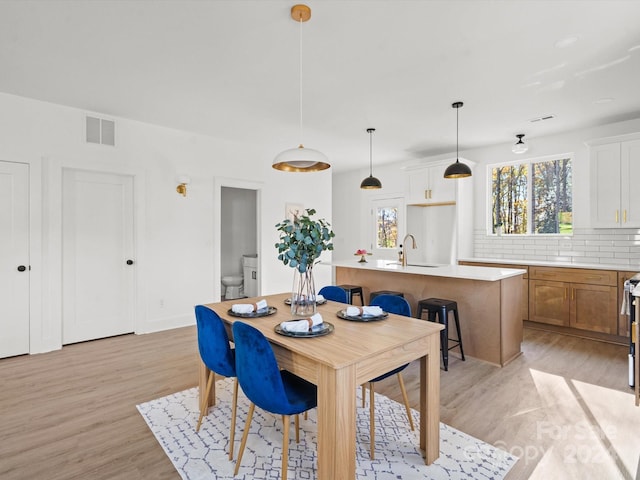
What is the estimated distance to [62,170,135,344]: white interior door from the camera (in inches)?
162

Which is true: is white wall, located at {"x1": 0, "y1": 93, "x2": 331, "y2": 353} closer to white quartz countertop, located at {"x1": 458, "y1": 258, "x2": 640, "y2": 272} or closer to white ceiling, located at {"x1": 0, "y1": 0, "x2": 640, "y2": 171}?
white ceiling, located at {"x1": 0, "y1": 0, "x2": 640, "y2": 171}

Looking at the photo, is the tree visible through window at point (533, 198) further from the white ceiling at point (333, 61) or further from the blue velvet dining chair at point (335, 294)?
the blue velvet dining chair at point (335, 294)

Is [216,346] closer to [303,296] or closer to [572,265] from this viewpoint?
[303,296]

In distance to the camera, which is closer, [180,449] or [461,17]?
[180,449]

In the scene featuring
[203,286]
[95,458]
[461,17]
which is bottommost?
[95,458]

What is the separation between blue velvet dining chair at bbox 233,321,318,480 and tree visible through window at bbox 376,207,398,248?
5759 mm

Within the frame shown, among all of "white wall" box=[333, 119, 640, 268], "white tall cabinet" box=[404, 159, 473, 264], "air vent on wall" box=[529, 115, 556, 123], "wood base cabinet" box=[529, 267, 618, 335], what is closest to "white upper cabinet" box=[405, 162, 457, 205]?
"white tall cabinet" box=[404, 159, 473, 264]

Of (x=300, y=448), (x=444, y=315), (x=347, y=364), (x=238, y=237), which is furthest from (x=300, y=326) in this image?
(x=238, y=237)

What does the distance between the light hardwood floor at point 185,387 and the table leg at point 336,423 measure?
38.4 inches

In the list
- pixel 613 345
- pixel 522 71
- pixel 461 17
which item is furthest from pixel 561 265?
pixel 461 17

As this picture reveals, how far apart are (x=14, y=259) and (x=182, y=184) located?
2004 millimetres

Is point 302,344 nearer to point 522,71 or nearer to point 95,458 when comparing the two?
point 95,458

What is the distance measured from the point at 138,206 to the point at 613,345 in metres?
6.09

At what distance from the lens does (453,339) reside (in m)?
3.90
